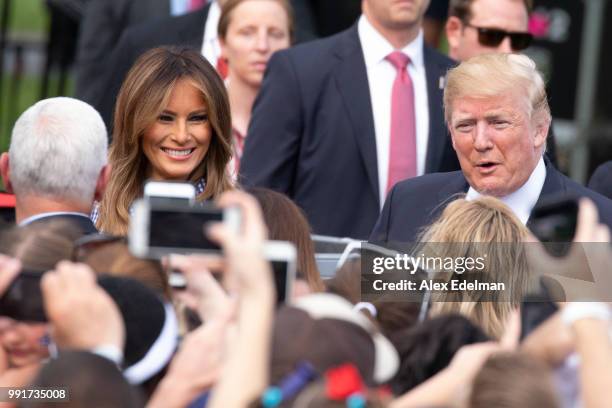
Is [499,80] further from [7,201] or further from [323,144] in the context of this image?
[7,201]

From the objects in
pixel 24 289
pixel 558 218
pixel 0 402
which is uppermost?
pixel 558 218

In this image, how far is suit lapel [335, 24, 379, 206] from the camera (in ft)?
19.9

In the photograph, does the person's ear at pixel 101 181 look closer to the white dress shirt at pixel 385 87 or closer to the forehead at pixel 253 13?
the white dress shirt at pixel 385 87

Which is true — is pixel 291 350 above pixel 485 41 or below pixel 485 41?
below

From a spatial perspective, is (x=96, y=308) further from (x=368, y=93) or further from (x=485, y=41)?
(x=485, y=41)

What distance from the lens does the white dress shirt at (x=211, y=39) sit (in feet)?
23.4

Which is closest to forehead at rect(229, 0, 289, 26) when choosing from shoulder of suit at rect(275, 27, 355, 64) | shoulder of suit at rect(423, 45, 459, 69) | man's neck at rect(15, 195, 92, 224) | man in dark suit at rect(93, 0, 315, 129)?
man in dark suit at rect(93, 0, 315, 129)

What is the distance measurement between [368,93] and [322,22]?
8.92 feet

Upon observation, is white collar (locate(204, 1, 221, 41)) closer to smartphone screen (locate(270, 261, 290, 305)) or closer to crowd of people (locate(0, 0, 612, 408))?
crowd of people (locate(0, 0, 612, 408))

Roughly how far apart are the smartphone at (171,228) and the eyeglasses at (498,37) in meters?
3.81

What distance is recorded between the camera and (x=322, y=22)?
882 cm

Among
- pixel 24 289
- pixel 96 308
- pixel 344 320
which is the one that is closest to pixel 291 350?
pixel 344 320

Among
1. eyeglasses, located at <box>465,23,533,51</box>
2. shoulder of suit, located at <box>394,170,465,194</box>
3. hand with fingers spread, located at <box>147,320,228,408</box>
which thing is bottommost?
hand with fingers spread, located at <box>147,320,228,408</box>

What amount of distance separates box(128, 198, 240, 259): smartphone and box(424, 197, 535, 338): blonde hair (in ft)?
3.17
